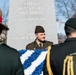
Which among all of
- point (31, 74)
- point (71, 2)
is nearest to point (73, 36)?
point (31, 74)

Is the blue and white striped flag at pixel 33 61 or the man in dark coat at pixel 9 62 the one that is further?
the blue and white striped flag at pixel 33 61

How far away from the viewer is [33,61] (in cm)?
568

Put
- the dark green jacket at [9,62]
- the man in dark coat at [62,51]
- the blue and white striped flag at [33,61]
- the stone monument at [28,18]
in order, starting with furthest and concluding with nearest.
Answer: the stone monument at [28,18] → the blue and white striped flag at [33,61] → the man in dark coat at [62,51] → the dark green jacket at [9,62]

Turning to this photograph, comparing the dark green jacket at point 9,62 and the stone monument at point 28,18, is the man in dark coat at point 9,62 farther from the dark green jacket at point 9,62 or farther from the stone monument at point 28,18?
the stone monument at point 28,18

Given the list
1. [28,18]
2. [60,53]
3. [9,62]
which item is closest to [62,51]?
[60,53]

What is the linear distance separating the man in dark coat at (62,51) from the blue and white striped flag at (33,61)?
159 cm

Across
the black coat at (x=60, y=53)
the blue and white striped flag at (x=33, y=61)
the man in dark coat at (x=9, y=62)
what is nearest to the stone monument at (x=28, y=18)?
the blue and white striped flag at (x=33, y=61)

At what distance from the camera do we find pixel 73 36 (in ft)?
13.0

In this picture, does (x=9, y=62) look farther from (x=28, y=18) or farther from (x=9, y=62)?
(x=28, y=18)

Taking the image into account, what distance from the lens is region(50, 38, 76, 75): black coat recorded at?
4.00 meters

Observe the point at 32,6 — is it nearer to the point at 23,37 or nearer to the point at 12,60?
the point at 23,37

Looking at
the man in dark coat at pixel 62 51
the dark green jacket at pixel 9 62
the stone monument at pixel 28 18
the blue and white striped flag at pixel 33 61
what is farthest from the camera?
the stone monument at pixel 28 18

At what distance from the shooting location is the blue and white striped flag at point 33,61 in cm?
563

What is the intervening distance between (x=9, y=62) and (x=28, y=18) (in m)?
8.86
